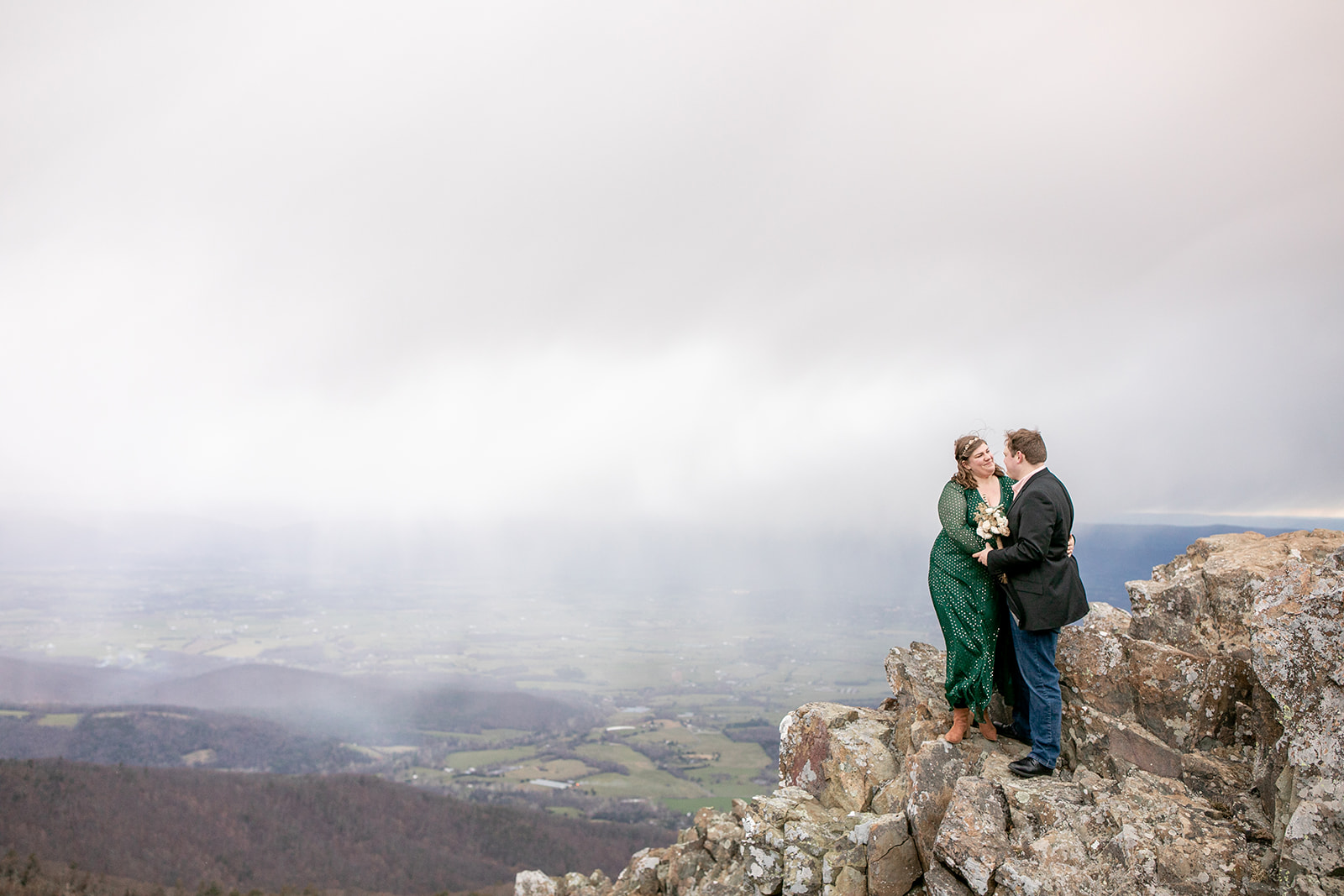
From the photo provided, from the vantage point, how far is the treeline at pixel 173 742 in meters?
138

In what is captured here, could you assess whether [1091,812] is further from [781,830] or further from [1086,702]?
[781,830]

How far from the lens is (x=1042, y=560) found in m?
7.86

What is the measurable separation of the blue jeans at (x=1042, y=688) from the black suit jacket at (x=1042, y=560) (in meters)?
0.32

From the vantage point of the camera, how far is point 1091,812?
7098 millimetres

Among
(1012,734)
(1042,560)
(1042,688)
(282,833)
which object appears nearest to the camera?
(1042,560)

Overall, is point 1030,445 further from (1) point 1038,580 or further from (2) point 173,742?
(2) point 173,742

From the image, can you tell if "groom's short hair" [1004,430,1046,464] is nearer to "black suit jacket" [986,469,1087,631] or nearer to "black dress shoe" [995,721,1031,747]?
"black suit jacket" [986,469,1087,631]

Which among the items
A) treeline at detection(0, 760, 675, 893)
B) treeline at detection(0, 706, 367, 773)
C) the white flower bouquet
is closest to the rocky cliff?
the white flower bouquet

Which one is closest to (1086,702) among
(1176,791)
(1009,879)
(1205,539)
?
(1176,791)

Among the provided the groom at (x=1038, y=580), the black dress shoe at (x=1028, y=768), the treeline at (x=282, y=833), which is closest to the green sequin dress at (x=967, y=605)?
the groom at (x=1038, y=580)

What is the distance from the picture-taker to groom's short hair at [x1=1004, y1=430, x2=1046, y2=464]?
27.1ft

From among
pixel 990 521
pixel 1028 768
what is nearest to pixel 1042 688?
pixel 1028 768

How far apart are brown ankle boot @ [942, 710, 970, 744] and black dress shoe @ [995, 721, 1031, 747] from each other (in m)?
0.59

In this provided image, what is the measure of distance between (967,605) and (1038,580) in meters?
1.25
